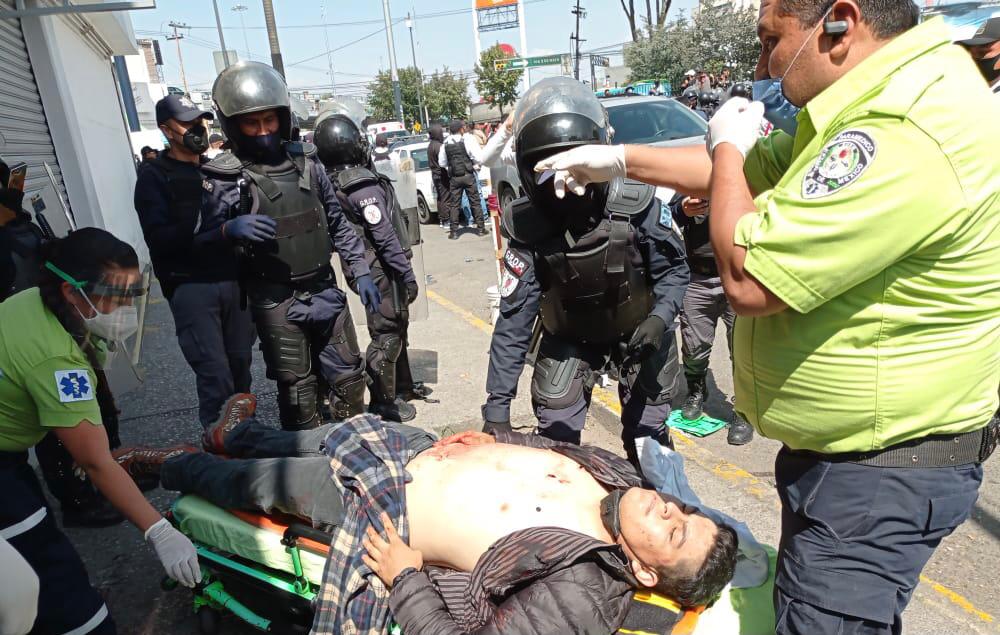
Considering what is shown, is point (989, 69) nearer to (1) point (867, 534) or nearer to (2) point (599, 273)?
(2) point (599, 273)

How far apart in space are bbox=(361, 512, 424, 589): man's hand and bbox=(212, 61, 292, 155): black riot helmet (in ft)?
6.93

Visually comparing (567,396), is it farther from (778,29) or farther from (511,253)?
(778,29)

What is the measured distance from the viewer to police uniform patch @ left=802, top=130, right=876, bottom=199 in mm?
1074

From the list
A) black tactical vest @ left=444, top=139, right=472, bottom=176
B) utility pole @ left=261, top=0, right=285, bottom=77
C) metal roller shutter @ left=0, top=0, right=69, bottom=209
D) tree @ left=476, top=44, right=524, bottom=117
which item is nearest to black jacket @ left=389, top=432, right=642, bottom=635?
metal roller shutter @ left=0, top=0, right=69, bottom=209

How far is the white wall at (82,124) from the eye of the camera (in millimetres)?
6328

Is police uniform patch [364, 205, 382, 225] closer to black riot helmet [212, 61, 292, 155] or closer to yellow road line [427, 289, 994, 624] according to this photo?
black riot helmet [212, 61, 292, 155]

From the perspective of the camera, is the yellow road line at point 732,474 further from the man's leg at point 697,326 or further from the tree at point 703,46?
the tree at point 703,46

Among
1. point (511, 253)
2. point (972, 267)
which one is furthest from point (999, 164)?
point (511, 253)

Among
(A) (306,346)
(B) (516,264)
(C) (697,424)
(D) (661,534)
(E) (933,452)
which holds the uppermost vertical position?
(B) (516,264)

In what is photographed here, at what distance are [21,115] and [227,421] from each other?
4596 millimetres

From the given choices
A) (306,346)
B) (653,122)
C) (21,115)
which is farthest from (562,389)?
(653,122)

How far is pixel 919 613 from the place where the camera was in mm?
2289

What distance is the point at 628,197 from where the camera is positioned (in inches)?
101

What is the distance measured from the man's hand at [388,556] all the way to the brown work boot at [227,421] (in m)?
1.08
